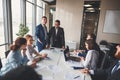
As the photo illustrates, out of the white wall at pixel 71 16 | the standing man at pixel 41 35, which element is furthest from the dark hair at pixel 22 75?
the white wall at pixel 71 16

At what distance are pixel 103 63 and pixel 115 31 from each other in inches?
122

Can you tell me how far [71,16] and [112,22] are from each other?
1.65 meters

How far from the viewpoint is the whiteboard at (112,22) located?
451cm

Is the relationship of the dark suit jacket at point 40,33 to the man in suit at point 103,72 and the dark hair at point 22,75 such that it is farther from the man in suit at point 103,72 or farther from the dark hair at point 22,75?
the dark hair at point 22,75

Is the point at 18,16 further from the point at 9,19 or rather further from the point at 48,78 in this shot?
the point at 48,78

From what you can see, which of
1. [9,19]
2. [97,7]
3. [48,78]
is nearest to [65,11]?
[97,7]

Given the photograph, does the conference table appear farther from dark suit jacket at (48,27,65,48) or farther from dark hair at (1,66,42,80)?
dark suit jacket at (48,27,65,48)

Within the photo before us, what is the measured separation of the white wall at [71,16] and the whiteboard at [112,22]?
1.04 m

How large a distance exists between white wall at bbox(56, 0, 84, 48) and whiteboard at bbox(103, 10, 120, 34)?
1039 mm

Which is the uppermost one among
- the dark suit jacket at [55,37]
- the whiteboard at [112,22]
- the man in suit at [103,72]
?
the whiteboard at [112,22]

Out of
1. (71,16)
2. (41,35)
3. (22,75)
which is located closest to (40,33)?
(41,35)

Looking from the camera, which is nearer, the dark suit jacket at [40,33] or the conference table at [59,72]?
the conference table at [59,72]

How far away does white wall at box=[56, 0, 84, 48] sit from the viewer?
4859mm

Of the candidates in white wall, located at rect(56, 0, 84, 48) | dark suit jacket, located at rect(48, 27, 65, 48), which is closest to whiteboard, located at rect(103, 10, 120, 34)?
white wall, located at rect(56, 0, 84, 48)
